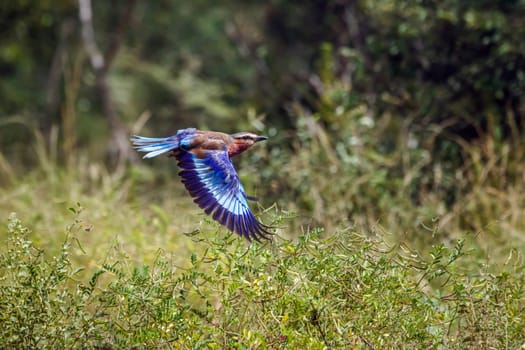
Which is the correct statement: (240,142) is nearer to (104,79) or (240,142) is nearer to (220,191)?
(220,191)

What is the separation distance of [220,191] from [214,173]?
0.17m

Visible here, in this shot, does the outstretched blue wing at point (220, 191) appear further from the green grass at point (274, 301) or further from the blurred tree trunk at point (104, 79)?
the blurred tree trunk at point (104, 79)

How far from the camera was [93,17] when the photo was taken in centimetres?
1342

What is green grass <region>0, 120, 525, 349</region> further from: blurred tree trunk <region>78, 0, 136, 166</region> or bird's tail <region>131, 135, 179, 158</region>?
blurred tree trunk <region>78, 0, 136, 166</region>

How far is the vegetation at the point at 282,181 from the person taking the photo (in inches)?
138

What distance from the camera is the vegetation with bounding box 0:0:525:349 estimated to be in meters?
3.52

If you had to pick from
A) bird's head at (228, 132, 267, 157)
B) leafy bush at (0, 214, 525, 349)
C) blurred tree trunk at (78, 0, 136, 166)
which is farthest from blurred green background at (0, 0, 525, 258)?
bird's head at (228, 132, 267, 157)

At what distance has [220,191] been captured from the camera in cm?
425

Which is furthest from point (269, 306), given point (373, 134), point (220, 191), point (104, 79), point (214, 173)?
point (104, 79)

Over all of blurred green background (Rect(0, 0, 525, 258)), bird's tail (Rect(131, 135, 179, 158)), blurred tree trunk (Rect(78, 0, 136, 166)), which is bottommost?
blurred tree trunk (Rect(78, 0, 136, 166))

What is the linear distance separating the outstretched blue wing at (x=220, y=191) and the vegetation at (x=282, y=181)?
83 millimetres

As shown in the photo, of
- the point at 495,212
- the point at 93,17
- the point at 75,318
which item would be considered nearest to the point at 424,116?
the point at 495,212

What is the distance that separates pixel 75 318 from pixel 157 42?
11094 mm

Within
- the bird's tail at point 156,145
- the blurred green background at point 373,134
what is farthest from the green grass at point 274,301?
the bird's tail at point 156,145
